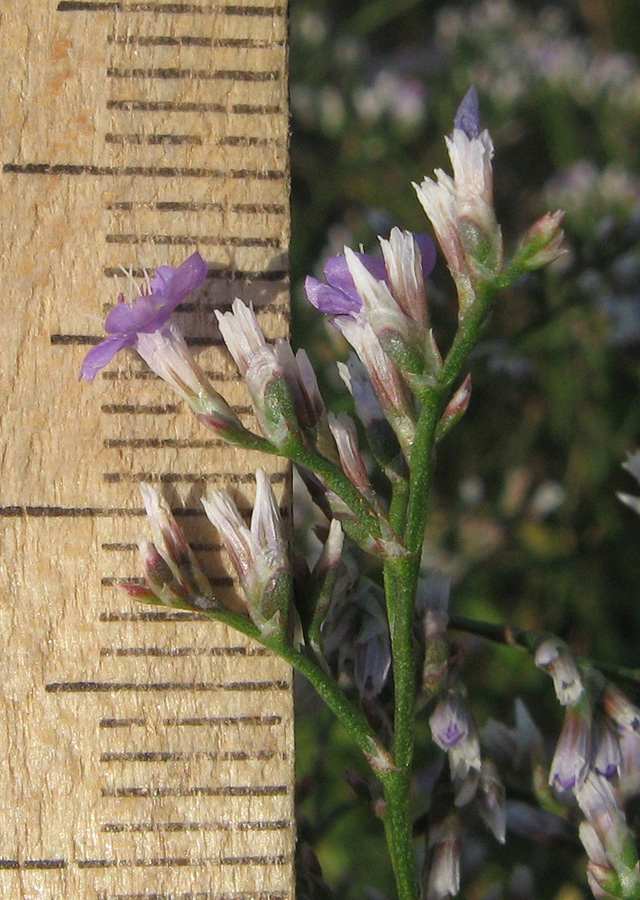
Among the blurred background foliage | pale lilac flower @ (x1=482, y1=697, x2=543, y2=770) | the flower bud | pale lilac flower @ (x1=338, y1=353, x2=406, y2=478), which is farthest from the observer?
the blurred background foliage

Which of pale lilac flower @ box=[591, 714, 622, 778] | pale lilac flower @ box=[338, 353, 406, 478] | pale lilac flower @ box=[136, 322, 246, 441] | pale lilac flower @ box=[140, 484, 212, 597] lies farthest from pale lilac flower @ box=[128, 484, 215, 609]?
pale lilac flower @ box=[591, 714, 622, 778]

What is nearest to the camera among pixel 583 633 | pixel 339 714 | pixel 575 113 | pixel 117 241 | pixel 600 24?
pixel 339 714

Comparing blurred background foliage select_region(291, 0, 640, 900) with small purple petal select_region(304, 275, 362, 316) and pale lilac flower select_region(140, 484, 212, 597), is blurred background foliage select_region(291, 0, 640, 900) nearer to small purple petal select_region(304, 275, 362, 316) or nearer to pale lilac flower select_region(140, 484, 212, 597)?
pale lilac flower select_region(140, 484, 212, 597)

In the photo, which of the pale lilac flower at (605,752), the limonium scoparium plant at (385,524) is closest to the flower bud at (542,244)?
the limonium scoparium plant at (385,524)

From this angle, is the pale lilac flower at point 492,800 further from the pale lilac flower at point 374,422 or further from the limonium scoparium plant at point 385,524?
the pale lilac flower at point 374,422

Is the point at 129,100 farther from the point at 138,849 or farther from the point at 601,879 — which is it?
the point at 601,879

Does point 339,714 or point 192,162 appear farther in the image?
point 192,162

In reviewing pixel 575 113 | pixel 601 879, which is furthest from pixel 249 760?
pixel 575 113

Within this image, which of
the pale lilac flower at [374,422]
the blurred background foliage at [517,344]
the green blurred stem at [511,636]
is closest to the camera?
the pale lilac flower at [374,422]
